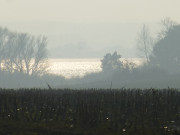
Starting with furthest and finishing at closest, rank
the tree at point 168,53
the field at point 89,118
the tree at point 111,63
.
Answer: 1. the tree at point 111,63
2. the tree at point 168,53
3. the field at point 89,118

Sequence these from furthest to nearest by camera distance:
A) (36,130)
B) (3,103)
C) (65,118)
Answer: (3,103), (65,118), (36,130)

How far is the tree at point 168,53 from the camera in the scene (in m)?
88.6

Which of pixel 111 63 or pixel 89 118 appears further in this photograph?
pixel 111 63

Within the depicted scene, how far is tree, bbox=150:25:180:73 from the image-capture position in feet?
291

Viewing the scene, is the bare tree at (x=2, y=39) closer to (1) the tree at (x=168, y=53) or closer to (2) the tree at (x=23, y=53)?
(2) the tree at (x=23, y=53)

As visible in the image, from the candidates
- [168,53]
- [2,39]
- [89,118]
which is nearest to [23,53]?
[2,39]

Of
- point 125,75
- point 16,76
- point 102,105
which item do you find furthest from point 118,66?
point 102,105

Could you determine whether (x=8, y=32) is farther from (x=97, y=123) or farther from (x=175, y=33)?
(x=97, y=123)

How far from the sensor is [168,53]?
88.6 m

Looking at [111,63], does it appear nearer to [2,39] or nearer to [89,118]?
[2,39]

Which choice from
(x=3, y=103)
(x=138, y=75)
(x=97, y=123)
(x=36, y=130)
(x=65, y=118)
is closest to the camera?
(x=36, y=130)

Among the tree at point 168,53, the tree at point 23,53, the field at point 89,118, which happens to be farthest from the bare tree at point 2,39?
the field at point 89,118

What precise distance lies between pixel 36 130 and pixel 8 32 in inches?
3138

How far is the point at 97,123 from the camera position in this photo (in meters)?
14.6
